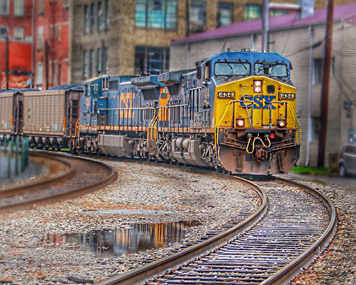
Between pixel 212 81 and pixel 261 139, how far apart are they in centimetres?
224

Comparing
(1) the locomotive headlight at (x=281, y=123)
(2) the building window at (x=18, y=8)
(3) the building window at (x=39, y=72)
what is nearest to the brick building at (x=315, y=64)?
(1) the locomotive headlight at (x=281, y=123)

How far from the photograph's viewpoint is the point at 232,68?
61.9 feet

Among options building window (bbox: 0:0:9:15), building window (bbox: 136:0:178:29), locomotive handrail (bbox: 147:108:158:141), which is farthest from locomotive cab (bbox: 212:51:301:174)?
building window (bbox: 0:0:9:15)

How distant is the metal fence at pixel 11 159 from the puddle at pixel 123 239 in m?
8.70

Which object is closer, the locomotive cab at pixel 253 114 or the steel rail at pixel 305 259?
the steel rail at pixel 305 259

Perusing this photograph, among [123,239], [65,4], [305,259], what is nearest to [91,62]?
[65,4]

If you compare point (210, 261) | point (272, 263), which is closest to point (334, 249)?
point (272, 263)

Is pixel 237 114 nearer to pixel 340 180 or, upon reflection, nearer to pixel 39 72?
pixel 340 180

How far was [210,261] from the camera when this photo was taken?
8.22m

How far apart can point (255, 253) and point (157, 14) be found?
43.0m

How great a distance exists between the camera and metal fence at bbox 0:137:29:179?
18.7m

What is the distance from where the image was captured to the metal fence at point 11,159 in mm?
18703

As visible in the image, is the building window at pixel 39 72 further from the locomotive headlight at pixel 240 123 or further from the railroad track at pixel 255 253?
the railroad track at pixel 255 253

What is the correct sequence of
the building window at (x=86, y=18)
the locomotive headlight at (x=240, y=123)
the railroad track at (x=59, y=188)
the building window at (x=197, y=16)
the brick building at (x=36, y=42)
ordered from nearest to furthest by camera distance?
the railroad track at (x=59, y=188), the locomotive headlight at (x=240, y=123), the building window at (x=197, y=16), the building window at (x=86, y=18), the brick building at (x=36, y=42)
